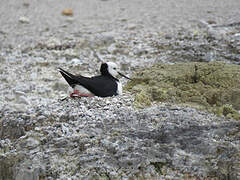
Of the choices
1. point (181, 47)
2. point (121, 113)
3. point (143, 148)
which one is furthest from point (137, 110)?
point (181, 47)

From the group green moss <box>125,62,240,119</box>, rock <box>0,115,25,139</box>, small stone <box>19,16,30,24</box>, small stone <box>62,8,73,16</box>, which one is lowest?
rock <box>0,115,25,139</box>

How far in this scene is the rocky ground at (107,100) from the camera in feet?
12.2

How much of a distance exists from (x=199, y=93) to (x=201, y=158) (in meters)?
1.52

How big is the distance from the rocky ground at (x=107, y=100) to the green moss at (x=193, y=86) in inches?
11.1

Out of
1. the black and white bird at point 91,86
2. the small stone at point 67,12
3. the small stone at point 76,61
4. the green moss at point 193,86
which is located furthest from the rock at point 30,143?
the small stone at point 67,12

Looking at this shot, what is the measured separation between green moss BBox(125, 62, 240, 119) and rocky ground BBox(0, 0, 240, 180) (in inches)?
11.1

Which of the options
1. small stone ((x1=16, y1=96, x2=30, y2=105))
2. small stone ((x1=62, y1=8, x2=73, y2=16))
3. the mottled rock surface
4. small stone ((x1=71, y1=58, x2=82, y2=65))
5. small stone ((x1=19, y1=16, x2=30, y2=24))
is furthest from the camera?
small stone ((x1=62, y1=8, x2=73, y2=16))

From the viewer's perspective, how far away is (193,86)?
5.25 m

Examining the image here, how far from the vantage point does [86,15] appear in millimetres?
12391

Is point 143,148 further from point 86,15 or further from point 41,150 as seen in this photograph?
point 86,15

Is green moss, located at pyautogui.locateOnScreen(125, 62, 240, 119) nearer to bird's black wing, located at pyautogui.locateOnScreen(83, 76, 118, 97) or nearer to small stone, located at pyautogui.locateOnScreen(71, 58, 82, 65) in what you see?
bird's black wing, located at pyautogui.locateOnScreen(83, 76, 118, 97)

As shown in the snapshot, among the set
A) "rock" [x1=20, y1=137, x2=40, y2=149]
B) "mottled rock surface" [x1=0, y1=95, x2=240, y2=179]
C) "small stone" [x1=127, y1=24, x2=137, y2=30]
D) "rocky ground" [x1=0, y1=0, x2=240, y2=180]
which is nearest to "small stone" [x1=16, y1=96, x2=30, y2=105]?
"rocky ground" [x1=0, y1=0, x2=240, y2=180]

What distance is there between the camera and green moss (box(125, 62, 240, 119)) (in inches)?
192

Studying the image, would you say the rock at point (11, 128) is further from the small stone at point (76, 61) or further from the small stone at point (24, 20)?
the small stone at point (24, 20)
